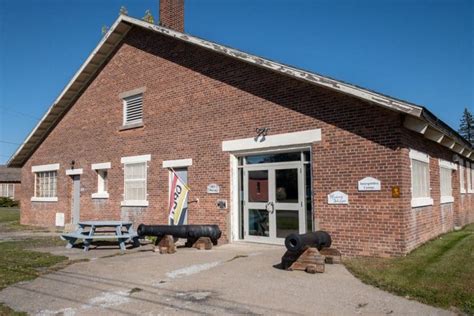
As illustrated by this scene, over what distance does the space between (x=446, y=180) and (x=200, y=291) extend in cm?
1098

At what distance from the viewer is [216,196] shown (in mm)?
12281

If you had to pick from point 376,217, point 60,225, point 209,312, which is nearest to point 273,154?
point 376,217

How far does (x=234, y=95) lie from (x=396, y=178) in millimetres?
5105

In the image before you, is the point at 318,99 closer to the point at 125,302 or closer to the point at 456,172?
the point at 125,302

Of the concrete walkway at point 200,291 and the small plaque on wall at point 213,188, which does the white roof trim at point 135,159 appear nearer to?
the small plaque on wall at point 213,188

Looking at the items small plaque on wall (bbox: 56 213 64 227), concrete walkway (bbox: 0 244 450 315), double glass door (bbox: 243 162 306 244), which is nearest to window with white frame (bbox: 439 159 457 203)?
double glass door (bbox: 243 162 306 244)

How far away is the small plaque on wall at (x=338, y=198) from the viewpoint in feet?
31.8

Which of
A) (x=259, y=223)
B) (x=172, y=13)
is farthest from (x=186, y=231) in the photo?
(x=172, y=13)

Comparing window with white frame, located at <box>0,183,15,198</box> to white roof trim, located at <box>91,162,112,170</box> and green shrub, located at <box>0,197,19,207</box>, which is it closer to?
green shrub, located at <box>0,197,19,207</box>

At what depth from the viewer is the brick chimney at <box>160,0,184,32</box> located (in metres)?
16.0

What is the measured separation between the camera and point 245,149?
37.9 feet

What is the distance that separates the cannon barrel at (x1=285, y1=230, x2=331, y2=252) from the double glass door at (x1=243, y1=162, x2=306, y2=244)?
5.25ft

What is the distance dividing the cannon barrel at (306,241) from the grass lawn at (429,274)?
61 cm

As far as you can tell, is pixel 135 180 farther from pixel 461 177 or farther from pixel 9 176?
pixel 9 176
